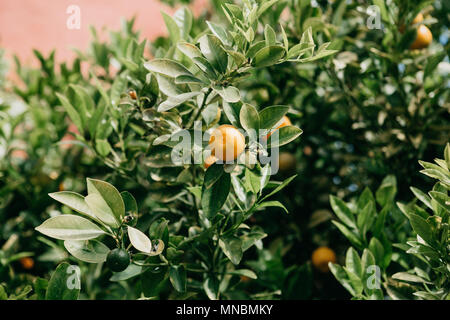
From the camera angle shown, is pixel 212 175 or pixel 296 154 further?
pixel 296 154

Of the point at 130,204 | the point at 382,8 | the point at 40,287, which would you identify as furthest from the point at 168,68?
the point at 382,8

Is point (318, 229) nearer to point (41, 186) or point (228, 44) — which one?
point (228, 44)

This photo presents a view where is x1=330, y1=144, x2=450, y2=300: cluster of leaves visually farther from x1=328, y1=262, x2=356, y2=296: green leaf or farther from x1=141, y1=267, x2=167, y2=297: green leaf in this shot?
x1=141, y1=267, x2=167, y2=297: green leaf

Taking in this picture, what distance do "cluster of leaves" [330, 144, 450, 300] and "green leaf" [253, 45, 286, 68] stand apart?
0.33 metres

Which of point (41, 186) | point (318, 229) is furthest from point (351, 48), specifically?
point (41, 186)

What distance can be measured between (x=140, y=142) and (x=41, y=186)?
50 centimetres

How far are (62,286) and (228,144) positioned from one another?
40 centimetres

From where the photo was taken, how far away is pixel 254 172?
80cm

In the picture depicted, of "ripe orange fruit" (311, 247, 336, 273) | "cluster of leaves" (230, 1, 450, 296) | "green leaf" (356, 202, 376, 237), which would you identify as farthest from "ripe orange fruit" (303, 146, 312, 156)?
"green leaf" (356, 202, 376, 237)

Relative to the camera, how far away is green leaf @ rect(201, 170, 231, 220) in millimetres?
753

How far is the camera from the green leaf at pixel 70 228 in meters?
0.69

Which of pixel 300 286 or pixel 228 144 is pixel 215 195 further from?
pixel 300 286

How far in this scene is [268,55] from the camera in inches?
28.3
